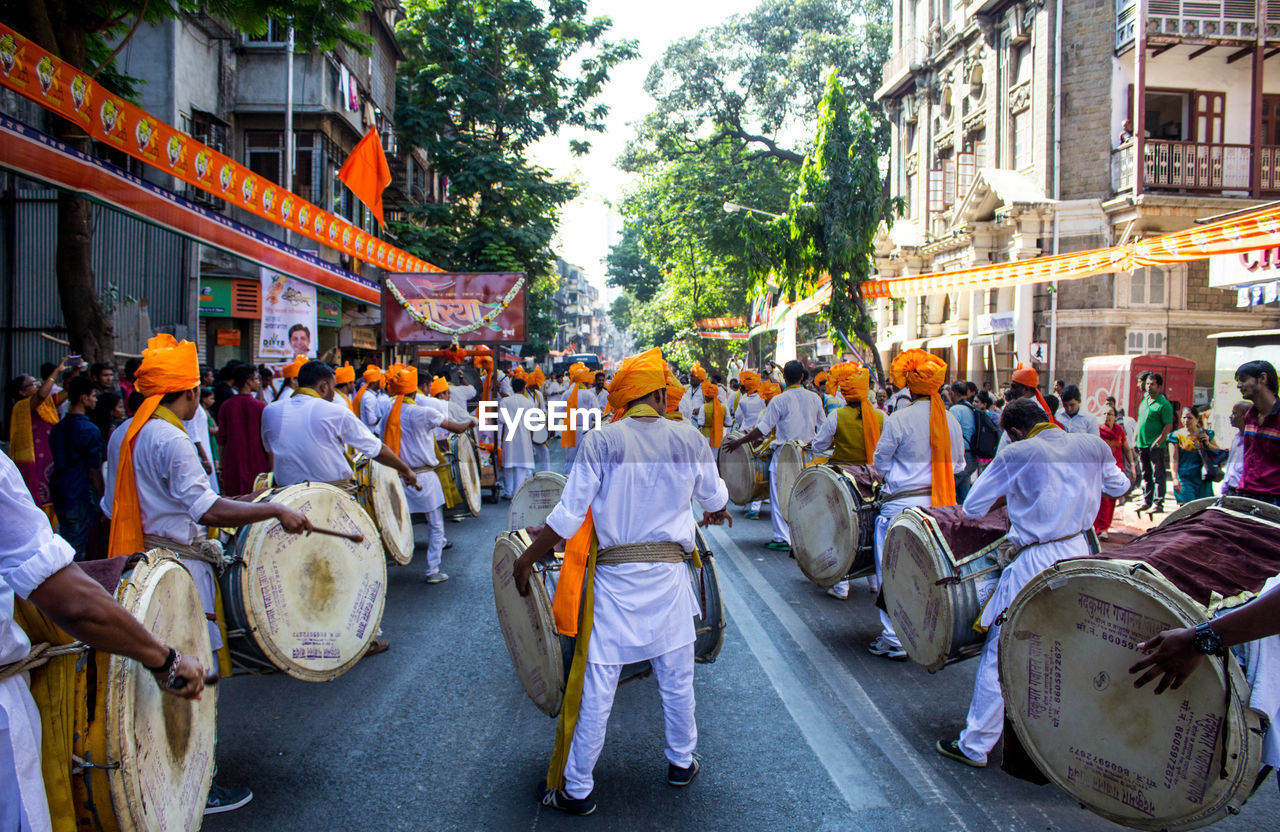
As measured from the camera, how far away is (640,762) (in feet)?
13.8

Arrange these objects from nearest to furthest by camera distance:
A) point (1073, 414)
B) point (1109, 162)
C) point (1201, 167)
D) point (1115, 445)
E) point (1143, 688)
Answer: point (1143, 688)
point (1073, 414)
point (1115, 445)
point (1201, 167)
point (1109, 162)

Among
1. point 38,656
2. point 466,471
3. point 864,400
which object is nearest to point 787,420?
point 864,400

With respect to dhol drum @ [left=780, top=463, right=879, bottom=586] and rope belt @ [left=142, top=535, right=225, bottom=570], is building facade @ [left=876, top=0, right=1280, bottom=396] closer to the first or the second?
dhol drum @ [left=780, top=463, right=879, bottom=586]

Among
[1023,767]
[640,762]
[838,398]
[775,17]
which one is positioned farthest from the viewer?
[775,17]

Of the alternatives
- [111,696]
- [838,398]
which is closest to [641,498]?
[111,696]

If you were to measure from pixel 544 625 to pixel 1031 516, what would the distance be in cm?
227

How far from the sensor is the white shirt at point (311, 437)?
237 inches

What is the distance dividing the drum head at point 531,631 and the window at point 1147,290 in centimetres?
1986

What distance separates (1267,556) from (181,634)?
12.2 ft

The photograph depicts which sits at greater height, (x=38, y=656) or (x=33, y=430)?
(x=33, y=430)

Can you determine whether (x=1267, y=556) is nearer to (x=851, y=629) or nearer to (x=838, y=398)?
(x=851, y=629)

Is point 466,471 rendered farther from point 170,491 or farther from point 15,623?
point 15,623

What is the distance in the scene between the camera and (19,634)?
226cm

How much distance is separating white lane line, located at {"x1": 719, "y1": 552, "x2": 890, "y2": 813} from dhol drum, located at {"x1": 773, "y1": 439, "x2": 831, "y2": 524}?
2.39 metres
